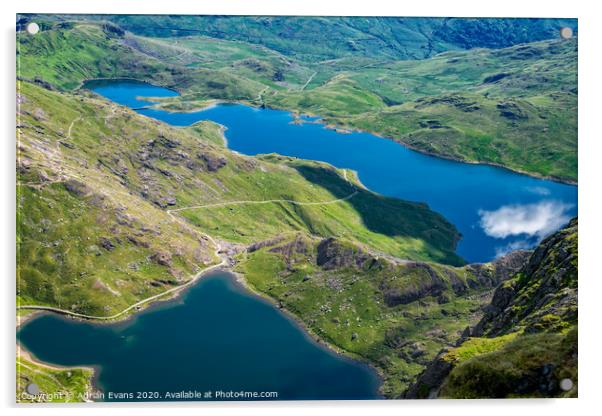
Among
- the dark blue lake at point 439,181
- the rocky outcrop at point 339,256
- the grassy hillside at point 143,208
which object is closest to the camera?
the grassy hillside at point 143,208

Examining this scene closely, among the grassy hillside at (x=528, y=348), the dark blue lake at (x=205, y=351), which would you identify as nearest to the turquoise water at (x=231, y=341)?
the dark blue lake at (x=205, y=351)

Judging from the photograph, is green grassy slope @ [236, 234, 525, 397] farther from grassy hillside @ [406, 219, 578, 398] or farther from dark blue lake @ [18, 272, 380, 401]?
grassy hillside @ [406, 219, 578, 398]

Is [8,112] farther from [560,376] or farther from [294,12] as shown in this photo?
[560,376]

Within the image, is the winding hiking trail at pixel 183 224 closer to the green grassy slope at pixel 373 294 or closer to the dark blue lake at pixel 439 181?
the green grassy slope at pixel 373 294

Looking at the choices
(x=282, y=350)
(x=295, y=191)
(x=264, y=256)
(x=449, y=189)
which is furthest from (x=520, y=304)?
(x=449, y=189)

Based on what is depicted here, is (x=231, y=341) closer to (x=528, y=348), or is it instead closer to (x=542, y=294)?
(x=542, y=294)
